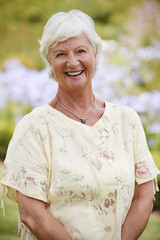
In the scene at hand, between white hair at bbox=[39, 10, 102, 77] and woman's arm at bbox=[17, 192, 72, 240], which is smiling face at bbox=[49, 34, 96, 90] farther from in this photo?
woman's arm at bbox=[17, 192, 72, 240]

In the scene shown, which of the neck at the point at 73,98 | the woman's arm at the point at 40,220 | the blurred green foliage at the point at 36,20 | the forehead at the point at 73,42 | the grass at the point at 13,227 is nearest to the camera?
the woman's arm at the point at 40,220

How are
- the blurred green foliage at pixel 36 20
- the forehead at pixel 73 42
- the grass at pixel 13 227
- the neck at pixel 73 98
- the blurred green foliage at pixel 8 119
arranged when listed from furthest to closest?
the blurred green foliage at pixel 36 20, the blurred green foliage at pixel 8 119, the grass at pixel 13 227, the neck at pixel 73 98, the forehead at pixel 73 42

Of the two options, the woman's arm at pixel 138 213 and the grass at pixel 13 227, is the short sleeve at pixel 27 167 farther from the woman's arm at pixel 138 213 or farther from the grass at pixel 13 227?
the grass at pixel 13 227

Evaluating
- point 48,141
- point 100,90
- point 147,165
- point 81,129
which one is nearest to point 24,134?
point 48,141

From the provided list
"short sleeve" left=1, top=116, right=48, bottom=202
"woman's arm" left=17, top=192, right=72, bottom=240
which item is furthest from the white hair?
"woman's arm" left=17, top=192, right=72, bottom=240

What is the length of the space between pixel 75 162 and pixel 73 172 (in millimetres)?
53

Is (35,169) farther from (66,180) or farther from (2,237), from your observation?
(2,237)

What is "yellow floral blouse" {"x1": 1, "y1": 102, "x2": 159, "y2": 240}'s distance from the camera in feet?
5.96

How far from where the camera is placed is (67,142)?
1902 millimetres

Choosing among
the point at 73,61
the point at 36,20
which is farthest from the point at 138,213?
the point at 36,20

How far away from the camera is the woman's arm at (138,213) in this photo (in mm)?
1967

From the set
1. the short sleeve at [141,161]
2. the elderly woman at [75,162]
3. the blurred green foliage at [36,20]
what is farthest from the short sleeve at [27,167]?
the blurred green foliage at [36,20]

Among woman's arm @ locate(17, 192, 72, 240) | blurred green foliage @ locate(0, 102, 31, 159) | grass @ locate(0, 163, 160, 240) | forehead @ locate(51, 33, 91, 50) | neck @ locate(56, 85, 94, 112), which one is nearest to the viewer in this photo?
woman's arm @ locate(17, 192, 72, 240)

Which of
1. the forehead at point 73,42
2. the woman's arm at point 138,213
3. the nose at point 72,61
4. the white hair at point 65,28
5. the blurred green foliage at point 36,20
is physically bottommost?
the woman's arm at point 138,213
